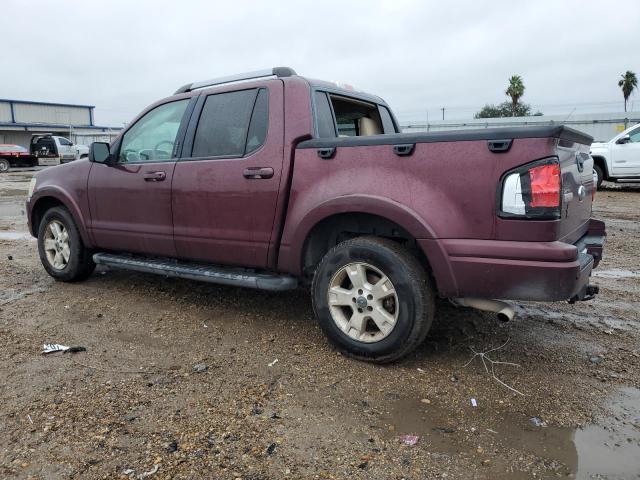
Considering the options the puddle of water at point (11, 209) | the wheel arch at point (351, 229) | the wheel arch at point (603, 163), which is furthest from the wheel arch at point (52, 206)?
the wheel arch at point (603, 163)

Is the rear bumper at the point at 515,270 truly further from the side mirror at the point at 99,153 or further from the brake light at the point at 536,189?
the side mirror at the point at 99,153

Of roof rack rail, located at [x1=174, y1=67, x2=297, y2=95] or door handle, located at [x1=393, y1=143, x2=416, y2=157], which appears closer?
door handle, located at [x1=393, y1=143, x2=416, y2=157]

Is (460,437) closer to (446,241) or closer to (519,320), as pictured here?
(446,241)

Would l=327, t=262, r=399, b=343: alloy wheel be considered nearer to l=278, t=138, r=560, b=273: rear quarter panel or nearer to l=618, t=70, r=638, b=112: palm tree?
l=278, t=138, r=560, b=273: rear quarter panel

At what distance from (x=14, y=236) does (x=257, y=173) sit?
6.70 metres

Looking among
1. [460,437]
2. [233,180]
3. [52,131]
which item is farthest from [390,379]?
[52,131]

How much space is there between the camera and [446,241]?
3.03m

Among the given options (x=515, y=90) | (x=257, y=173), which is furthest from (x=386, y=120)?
(x=515, y=90)

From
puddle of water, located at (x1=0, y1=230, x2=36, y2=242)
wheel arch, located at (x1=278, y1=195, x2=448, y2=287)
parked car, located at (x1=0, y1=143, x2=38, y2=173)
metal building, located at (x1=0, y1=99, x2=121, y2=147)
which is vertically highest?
metal building, located at (x1=0, y1=99, x2=121, y2=147)

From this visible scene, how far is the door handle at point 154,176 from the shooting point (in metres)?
4.32

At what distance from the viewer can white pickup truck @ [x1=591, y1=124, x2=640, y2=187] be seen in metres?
13.4

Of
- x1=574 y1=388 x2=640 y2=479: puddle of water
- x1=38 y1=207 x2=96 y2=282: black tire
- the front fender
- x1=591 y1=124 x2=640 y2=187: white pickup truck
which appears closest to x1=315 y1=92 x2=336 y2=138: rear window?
x1=574 y1=388 x2=640 y2=479: puddle of water

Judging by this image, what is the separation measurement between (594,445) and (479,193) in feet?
4.53

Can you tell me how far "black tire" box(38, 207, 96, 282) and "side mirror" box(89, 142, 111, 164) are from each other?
84cm
